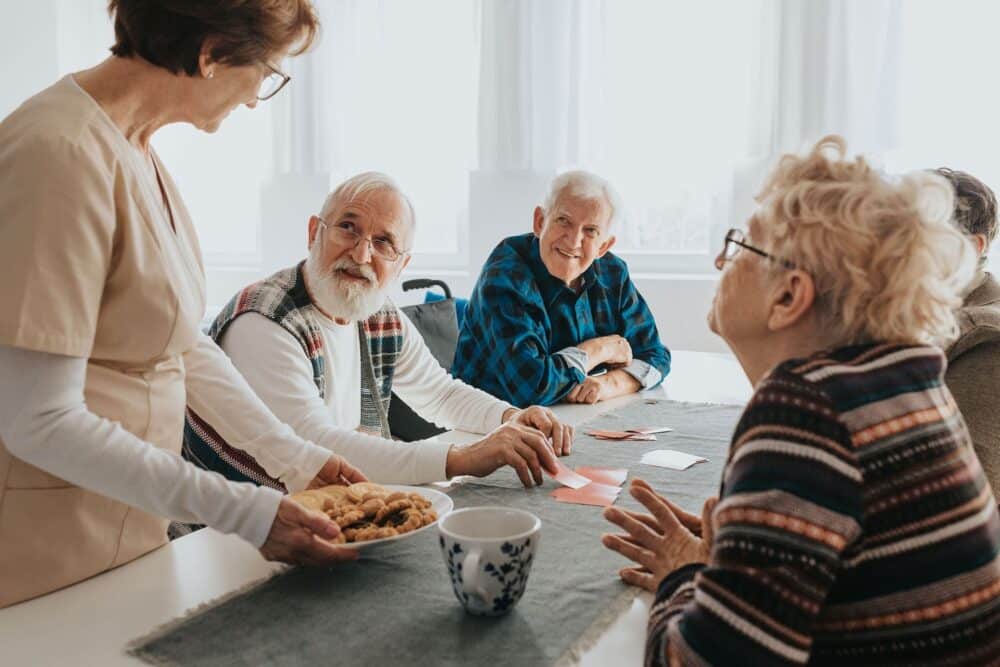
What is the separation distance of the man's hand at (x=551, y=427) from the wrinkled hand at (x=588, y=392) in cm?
53

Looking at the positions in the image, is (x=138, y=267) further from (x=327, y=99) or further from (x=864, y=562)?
(x=327, y=99)

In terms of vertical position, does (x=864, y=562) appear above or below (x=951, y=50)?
below

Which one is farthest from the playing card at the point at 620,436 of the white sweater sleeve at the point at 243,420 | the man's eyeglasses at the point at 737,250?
the man's eyeglasses at the point at 737,250

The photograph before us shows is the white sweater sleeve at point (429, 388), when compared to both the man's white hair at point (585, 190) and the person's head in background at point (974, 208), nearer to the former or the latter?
the man's white hair at point (585, 190)

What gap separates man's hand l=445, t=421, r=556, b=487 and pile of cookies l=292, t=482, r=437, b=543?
26 cm

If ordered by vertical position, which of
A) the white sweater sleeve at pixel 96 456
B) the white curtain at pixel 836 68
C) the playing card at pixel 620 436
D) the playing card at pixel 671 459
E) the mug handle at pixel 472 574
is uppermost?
the white curtain at pixel 836 68

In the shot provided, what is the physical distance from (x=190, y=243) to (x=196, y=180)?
16.1ft

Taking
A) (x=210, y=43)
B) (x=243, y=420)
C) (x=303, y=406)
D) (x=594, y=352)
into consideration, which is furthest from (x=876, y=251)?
(x=594, y=352)

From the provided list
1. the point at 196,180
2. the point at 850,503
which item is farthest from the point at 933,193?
the point at 196,180

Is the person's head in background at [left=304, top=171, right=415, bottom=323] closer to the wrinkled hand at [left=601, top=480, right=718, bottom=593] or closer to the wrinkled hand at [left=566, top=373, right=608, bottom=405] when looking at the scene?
the wrinkled hand at [left=566, top=373, right=608, bottom=405]

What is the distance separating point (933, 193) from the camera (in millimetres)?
837

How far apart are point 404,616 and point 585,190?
1.80 m

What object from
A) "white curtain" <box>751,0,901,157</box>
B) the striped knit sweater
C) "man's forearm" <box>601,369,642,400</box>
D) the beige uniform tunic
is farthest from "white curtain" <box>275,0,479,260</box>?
the striped knit sweater

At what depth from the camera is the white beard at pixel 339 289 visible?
1832 millimetres
